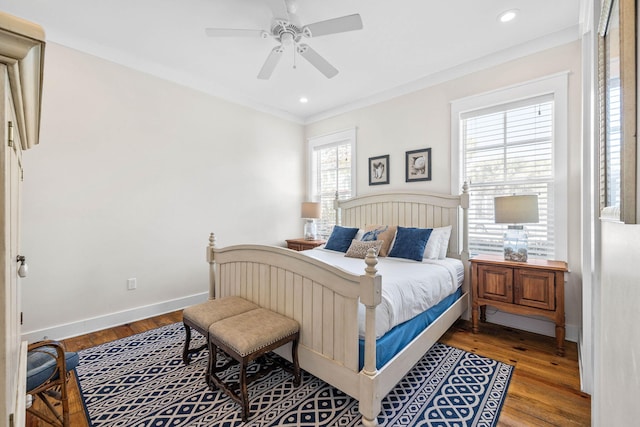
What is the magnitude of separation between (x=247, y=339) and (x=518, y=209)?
2501 millimetres

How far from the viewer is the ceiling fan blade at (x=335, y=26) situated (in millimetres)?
2021

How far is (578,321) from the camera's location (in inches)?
102

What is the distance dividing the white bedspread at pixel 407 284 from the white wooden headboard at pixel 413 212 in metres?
0.31

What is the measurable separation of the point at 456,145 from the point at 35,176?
4192 mm

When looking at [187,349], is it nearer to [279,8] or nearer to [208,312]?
[208,312]

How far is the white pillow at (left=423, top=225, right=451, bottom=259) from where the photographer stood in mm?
3025

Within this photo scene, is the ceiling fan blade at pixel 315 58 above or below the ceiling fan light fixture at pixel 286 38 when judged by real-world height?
below

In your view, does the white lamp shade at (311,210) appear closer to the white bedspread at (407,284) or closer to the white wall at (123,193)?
the white wall at (123,193)

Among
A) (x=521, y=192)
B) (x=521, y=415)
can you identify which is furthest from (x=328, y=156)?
(x=521, y=415)

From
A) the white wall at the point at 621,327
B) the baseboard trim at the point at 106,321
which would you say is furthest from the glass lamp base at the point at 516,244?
the baseboard trim at the point at 106,321

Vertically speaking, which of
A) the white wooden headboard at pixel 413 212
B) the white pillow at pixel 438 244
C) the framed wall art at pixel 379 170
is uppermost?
the framed wall art at pixel 379 170

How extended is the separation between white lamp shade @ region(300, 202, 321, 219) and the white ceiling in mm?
1713

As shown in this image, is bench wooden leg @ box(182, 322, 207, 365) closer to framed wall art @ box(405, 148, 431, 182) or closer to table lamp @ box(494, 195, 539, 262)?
table lamp @ box(494, 195, 539, 262)

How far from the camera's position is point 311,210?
15.0 ft
